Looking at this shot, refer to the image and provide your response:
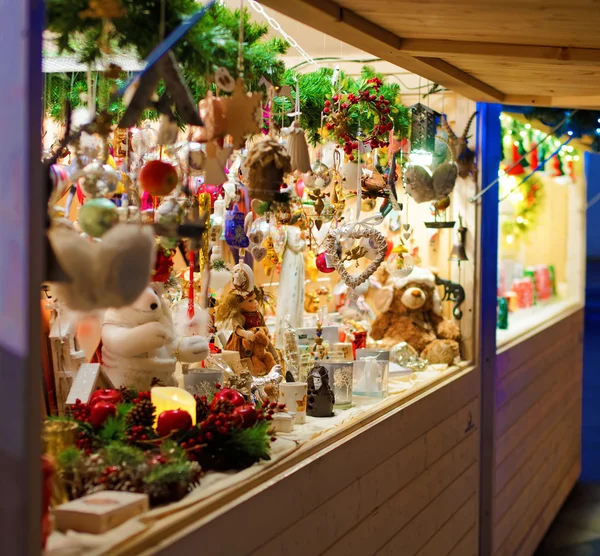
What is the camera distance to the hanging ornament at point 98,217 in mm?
1474

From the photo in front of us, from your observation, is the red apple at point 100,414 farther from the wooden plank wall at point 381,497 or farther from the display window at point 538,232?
the display window at point 538,232

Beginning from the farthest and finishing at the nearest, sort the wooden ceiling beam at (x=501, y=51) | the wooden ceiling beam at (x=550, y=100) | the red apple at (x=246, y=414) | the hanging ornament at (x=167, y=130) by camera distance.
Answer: the wooden ceiling beam at (x=550, y=100), the wooden ceiling beam at (x=501, y=51), the red apple at (x=246, y=414), the hanging ornament at (x=167, y=130)

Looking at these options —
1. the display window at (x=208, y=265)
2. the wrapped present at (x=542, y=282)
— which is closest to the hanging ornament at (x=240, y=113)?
the display window at (x=208, y=265)

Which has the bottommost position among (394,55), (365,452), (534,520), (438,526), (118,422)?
(534,520)

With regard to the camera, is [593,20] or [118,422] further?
[593,20]

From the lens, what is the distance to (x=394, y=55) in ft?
8.02

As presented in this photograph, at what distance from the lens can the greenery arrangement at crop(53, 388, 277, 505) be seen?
164 centimetres

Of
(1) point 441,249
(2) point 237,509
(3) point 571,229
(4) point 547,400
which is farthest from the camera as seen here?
(3) point 571,229

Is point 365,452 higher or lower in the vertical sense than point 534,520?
higher

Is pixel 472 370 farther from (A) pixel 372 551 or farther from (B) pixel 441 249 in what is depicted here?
(A) pixel 372 551

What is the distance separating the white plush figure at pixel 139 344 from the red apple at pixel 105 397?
0.54ft

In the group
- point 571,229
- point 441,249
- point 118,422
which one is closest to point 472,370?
point 441,249

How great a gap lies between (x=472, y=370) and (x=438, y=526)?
0.78 meters

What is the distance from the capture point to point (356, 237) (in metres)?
2.75
